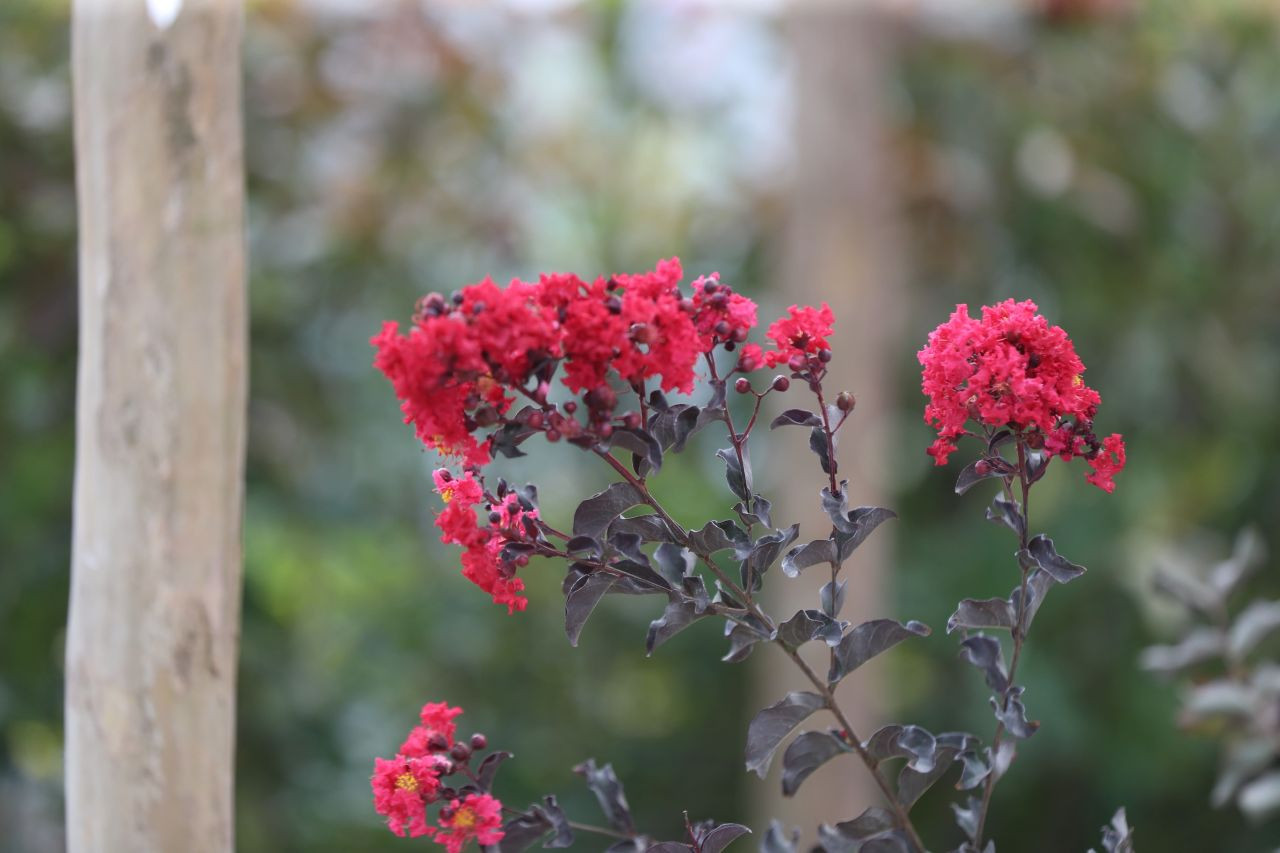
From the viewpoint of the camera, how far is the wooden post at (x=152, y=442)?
100cm

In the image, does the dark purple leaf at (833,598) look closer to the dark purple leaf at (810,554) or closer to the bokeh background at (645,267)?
the dark purple leaf at (810,554)

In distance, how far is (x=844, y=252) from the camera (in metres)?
3.04

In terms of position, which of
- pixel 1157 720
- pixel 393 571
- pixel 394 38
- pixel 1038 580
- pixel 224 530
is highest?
pixel 394 38

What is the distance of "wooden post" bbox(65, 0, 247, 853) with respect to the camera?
100 centimetres

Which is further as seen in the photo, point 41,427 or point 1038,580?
point 41,427

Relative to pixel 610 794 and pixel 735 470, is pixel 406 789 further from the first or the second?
pixel 735 470

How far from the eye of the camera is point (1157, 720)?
319 centimetres

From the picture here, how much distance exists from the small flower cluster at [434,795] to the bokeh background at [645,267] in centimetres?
180

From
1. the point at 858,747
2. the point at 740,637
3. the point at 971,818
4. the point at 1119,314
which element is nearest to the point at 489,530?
the point at 740,637

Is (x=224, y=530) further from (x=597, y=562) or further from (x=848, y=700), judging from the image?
(x=848, y=700)

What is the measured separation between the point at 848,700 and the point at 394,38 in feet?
7.12

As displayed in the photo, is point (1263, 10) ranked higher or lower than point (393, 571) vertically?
higher

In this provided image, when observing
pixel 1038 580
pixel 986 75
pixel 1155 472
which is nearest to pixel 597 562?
pixel 1038 580

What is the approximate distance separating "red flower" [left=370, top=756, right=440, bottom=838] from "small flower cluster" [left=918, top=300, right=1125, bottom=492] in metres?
0.39
